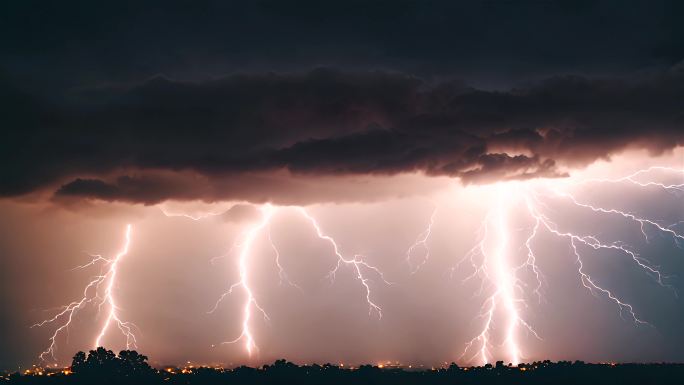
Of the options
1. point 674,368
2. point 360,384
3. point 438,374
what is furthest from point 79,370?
point 674,368

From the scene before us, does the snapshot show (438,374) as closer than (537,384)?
No

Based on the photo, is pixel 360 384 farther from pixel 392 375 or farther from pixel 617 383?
pixel 617 383

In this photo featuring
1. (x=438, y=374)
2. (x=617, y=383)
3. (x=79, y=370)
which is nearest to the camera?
(x=617, y=383)

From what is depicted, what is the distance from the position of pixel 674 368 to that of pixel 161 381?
56.1 meters

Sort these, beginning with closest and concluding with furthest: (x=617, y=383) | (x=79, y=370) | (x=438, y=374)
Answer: (x=617, y=383)
(x=79, y=370)
(x=438, y=374)

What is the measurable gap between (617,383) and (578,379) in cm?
403

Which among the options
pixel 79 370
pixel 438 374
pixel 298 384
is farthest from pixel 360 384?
pixel 79 370

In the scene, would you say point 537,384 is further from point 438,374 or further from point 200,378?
point 200,378

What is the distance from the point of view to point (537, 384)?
3374 inches

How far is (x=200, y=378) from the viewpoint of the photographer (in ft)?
296

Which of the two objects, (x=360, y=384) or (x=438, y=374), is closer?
(x=360, y=384)

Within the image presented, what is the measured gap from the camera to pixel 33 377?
289 feet

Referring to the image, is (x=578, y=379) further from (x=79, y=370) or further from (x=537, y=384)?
(x=79, y=370)

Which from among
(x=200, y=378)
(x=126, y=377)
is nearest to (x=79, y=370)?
(x=126, y=377)
